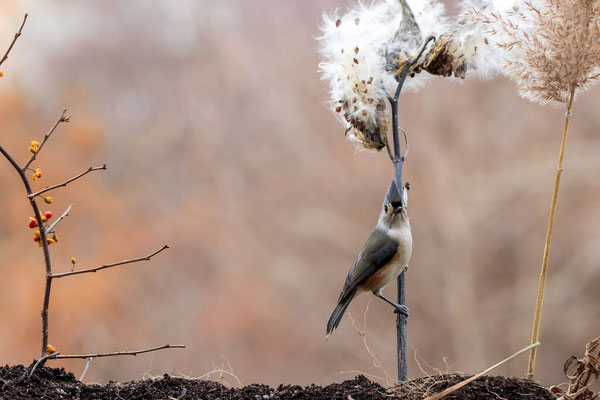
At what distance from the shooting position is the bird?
1388 mm

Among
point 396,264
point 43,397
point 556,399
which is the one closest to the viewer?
point 556,399

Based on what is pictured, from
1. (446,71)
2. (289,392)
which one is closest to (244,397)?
(289,392)

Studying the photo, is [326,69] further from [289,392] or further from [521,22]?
[289,392]

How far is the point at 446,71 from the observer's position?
58.1 inches

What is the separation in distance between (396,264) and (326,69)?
515mm

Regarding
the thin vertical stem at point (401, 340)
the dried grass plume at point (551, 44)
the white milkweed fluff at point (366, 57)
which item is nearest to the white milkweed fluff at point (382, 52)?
the white milkweed fluff at point (366, 57)

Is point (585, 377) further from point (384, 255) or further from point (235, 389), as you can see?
point (235, 389)

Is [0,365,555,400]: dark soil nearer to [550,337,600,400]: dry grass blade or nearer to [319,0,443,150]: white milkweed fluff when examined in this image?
[550,337,600,400]: dry grass blade

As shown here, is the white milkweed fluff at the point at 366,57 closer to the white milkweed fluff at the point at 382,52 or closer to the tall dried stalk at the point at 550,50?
the white milkweed fluff at the point at 382,52

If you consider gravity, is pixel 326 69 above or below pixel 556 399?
above

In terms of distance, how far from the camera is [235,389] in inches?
53.5

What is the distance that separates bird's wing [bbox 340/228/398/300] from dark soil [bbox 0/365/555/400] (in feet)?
0.74

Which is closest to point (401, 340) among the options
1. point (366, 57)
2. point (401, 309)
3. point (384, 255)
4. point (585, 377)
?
point (401, 309)

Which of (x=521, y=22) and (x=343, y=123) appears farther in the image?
(x=343, y=123)
